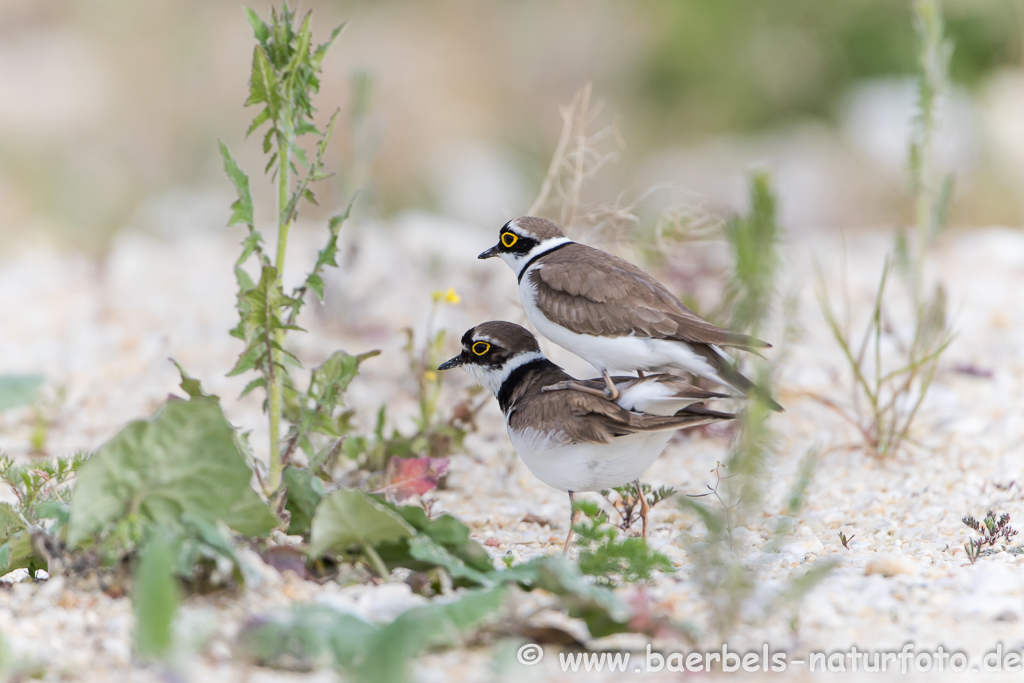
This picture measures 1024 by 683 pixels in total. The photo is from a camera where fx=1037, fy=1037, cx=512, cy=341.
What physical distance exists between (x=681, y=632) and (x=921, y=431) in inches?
102

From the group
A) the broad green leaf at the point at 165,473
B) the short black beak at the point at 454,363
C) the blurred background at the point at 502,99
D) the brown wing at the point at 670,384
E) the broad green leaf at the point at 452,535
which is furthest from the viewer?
the blurred background at the point at 502,99

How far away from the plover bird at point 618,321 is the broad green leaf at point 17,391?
2092mm

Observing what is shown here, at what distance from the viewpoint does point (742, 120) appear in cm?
1302

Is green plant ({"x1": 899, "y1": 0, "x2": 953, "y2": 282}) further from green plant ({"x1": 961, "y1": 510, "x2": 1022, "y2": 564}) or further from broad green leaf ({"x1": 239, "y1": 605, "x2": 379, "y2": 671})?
broad green leaf ({"x1": 239, "y1": 605, "x2": 379, "y2": 671})

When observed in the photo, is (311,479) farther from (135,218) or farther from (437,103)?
(437,103)

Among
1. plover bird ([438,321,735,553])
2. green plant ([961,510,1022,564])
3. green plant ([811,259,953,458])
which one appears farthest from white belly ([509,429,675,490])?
green plant ([811,259,953,458])

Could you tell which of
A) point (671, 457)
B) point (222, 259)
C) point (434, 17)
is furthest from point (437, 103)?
point (671, 457)

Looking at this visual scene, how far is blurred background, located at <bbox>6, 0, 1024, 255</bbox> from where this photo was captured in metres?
10.0

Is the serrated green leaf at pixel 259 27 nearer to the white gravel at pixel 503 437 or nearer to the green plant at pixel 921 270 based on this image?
the white gravel at pixel 503 437

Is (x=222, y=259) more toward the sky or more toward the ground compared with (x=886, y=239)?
more toward the ground

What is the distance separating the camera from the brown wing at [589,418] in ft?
9.95

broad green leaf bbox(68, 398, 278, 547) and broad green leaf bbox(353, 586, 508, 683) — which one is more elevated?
broad green leaf bbox(68, 398, 278, 547)

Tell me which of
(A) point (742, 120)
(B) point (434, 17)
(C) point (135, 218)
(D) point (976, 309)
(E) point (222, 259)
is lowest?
(D) point (976, 309)

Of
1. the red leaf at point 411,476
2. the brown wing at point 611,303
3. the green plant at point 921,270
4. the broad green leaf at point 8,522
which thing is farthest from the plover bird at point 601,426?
the broad green leaf at point 8,522
